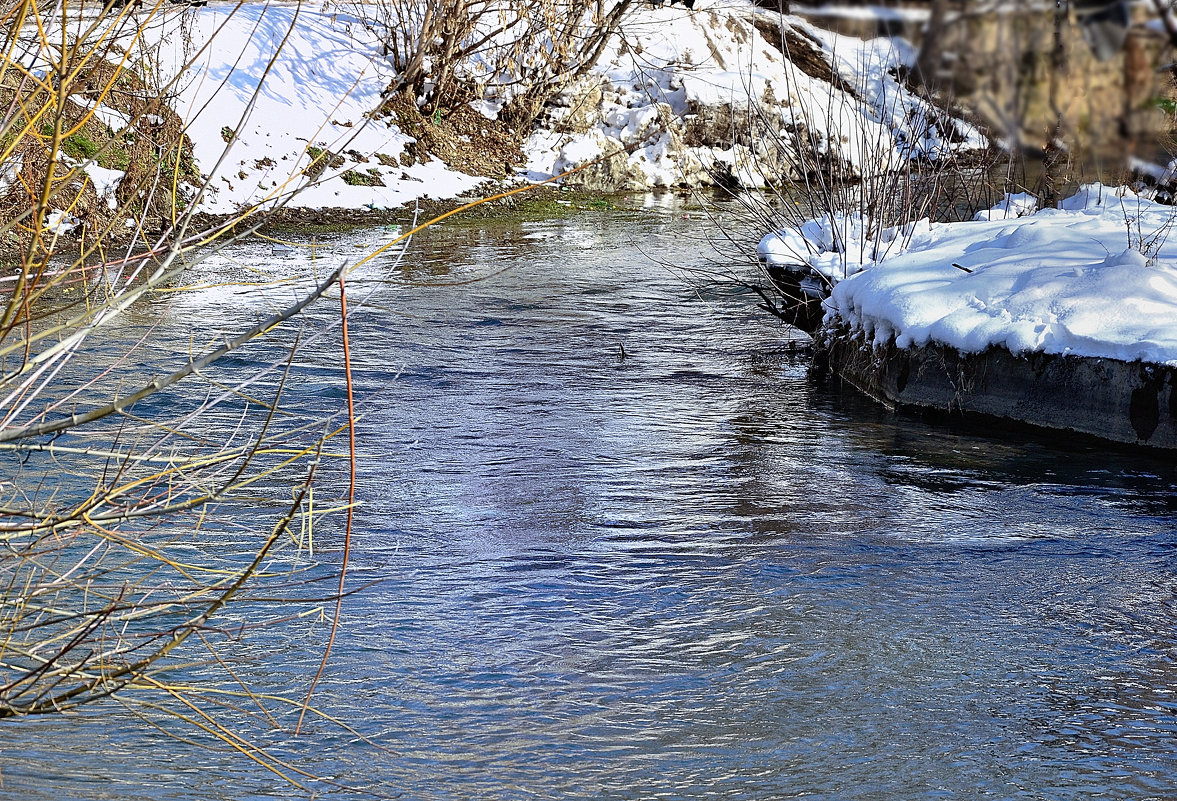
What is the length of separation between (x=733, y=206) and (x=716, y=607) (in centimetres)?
1349

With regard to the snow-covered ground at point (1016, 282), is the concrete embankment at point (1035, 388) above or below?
below

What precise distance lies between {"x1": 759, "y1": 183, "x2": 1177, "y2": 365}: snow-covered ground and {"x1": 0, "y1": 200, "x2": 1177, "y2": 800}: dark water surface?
0.62 metres

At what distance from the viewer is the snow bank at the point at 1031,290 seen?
726 cm

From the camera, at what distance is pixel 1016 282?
7.95 m

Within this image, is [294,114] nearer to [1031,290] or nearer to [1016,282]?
[1016,282]

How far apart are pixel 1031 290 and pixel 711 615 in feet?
12.5

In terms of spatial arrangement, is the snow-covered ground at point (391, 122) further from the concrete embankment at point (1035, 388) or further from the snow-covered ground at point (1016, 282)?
the concrete embankment at point (1035, 388)

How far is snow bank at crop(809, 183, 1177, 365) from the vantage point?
23.8 feet

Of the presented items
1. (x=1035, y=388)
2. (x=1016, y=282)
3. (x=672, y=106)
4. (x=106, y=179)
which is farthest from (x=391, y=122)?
(x=1035, y=388)

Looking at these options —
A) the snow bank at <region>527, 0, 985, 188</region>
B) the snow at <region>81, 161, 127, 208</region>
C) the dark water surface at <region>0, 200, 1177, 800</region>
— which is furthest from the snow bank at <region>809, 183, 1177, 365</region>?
the snow bank at <region>527, 0, 985, 188</region>

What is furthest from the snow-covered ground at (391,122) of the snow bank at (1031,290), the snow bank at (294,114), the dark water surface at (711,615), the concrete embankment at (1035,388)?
the dark water surface at (711,615)

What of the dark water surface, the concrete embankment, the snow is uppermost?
the snow

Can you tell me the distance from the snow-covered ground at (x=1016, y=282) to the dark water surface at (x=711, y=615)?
62 cm

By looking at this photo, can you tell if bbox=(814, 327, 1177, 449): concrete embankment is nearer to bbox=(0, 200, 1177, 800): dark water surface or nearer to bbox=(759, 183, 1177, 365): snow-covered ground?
bbox=(759, 183, 1177, 365): snow-covered ground
